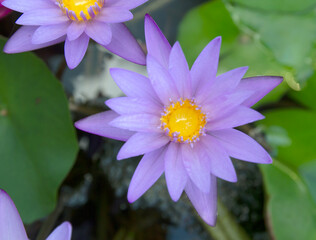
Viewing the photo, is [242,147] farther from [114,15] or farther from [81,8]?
[81,8]

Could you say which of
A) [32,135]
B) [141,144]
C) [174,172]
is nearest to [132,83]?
[141,144]

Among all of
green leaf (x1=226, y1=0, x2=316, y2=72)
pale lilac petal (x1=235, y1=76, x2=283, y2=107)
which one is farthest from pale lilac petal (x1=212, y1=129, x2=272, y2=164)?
green leaf (x1=226, y1=0, x2=316, y2=72)

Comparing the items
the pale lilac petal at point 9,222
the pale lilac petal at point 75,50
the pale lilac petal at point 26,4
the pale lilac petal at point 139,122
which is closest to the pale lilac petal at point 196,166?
the pale lilac petal at point 139,122

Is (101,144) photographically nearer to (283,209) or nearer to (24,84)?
Answer: (24,84)

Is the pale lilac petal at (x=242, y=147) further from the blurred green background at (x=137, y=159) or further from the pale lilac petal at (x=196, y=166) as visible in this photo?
the blurred green background at (x=137, y=159)

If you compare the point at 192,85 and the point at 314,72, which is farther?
the point at 314,72

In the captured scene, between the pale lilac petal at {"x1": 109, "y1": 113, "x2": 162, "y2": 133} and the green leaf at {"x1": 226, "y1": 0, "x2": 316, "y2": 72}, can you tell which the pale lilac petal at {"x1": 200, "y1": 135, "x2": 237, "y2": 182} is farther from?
the green leaf at {"x1": 226, "y1": 0, "x2": 316, "y2": 72}

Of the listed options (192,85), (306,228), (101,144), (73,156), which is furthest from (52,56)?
(306,228)
